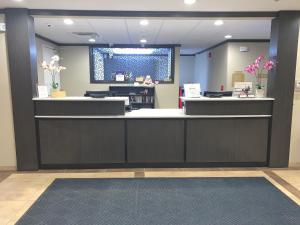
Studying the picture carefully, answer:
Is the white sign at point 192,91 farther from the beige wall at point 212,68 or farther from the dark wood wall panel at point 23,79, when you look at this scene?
the beige wall at point 212,68

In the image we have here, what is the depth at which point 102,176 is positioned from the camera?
3.60m

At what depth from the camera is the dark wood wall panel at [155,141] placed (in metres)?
3.78

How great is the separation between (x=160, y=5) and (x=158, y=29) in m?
2.12

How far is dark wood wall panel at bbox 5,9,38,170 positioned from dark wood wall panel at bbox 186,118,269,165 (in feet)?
7.87

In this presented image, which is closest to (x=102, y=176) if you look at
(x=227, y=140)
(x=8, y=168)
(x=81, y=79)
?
(x=8, y=168)

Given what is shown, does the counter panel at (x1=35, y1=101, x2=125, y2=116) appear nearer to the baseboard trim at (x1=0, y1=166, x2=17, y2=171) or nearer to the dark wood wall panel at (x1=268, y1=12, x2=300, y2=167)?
the baseboard trim at (x1=0, y1=166, x2=17, y2=171)

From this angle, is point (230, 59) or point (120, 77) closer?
point (230, 59)

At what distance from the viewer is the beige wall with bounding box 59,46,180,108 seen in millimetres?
7754

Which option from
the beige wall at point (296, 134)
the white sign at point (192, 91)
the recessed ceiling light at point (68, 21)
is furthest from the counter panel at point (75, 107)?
the beige wall at point (296, 134)

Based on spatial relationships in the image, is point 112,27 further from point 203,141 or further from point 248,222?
point 248,222

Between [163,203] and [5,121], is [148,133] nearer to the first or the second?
[163,203]

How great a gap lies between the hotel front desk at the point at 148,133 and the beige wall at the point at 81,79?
4.13 metres

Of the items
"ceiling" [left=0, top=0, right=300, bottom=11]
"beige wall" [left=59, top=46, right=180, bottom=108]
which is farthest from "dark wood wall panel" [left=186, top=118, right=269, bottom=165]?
"beige wall" [left=59, top=46, right=180, bottom=108]

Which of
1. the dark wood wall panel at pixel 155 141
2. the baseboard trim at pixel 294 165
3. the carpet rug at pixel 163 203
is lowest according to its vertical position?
the carpet rug at pixel 163 203
